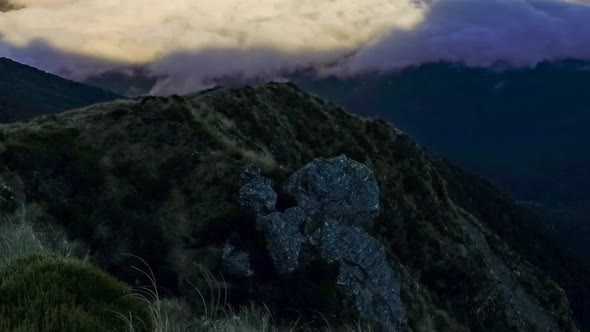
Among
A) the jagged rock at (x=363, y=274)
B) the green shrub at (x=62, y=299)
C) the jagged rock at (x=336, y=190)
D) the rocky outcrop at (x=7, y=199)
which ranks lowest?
the jagged rock at (x=363, y=274)

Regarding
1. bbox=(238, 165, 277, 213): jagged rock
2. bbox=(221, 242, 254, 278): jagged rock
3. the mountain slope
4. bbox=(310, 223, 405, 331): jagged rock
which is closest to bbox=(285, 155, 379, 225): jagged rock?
the mountain slope

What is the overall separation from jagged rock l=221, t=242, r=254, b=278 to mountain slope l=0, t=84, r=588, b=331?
0.33 metres

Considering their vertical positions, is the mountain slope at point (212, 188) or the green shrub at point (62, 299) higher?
the green shrub at point (62, 299)

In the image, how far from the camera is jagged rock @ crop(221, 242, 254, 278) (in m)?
22.7

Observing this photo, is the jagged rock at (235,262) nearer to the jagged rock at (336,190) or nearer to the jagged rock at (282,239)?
the jagged rock at (282,239)

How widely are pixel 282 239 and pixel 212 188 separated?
4073 mm

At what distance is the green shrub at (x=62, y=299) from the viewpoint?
6022mm

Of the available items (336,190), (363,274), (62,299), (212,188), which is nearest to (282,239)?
(212,188)

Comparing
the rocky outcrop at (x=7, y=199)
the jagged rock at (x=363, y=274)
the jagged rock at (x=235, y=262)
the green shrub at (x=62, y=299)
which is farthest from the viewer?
the jagged rock at (x=363, y=274)

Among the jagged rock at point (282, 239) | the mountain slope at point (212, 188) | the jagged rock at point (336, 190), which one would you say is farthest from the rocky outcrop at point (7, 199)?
the jagged rock at point (336, 190)

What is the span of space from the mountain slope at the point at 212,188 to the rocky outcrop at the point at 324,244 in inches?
29.6

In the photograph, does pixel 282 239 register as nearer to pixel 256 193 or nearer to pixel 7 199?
pixel 256 193

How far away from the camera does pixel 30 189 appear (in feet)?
75.3

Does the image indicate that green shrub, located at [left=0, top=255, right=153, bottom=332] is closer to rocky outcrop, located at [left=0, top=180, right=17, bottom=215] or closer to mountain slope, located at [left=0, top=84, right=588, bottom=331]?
mountain slope, located at [left=0, top=84, right=588, bottom=331]
